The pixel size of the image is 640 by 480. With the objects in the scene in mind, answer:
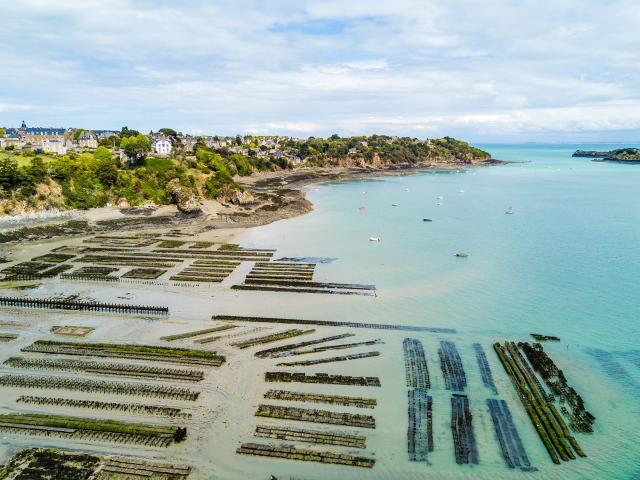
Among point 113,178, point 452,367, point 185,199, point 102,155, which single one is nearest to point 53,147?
point 102,155

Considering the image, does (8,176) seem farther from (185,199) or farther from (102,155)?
(185,199)

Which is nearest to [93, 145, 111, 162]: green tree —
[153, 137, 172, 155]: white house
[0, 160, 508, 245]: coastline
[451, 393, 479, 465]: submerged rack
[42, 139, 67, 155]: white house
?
[42, 139, 67, 155]: white house

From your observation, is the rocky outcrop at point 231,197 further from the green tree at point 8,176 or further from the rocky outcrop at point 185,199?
the green tree at point 8,176

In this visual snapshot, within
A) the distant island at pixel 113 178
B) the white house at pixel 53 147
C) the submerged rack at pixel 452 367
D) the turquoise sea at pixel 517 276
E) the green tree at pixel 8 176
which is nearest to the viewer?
the turquoise sea at pixel 517 276

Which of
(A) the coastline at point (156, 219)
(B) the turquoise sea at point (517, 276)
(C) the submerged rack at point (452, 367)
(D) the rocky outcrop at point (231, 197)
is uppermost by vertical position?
(D) the rocky outcrop at point (231, 197)

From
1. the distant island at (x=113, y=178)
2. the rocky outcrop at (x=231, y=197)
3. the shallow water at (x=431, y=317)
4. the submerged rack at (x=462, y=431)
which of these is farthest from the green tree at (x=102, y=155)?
the submerged rack at (x=462, y=431)

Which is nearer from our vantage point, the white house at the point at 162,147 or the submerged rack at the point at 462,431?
the submerged rack at the point at 462,431

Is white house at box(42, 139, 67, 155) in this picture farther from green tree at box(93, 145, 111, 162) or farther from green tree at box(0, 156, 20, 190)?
green tree at box(0, 156, 20, 190)
